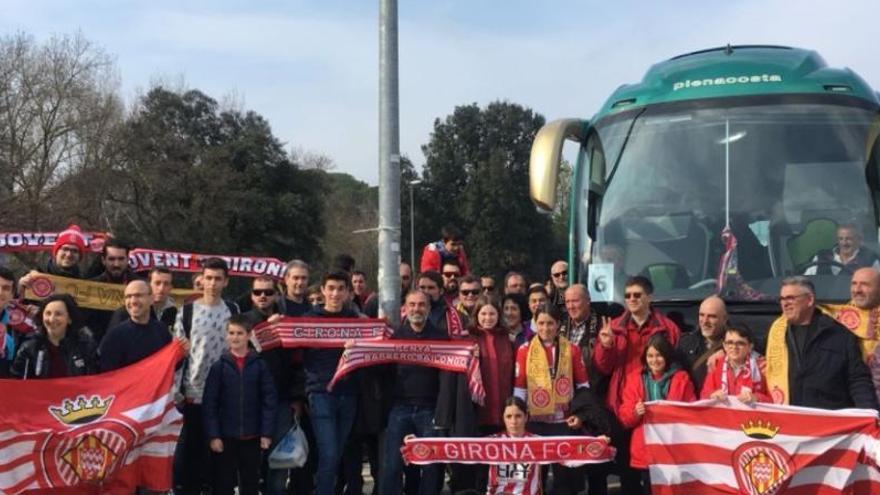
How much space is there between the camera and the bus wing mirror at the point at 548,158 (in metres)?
8.62

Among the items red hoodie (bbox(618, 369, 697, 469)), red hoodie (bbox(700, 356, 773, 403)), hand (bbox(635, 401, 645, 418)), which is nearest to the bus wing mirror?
red hoodie (bbox(618, 369, 697, 469))

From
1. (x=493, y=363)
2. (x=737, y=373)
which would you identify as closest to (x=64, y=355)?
(x=493, y=363)

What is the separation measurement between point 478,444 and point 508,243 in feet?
174

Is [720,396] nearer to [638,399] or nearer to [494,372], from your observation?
[638,399]

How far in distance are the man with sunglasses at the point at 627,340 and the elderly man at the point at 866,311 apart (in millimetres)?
1323

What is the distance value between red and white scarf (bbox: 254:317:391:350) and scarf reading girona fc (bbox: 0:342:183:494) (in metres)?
0.76

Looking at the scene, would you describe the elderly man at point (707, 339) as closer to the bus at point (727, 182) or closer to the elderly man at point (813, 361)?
the elderly man at point (813, 361)

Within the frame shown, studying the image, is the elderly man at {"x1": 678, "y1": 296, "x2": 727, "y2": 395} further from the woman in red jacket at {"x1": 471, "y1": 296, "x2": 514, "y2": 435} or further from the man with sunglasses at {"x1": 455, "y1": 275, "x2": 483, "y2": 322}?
the man with sunglasses at {"x1": 455, "y1": 275, "x2": 483, "y2": 322}

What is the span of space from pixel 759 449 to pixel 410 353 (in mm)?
2611

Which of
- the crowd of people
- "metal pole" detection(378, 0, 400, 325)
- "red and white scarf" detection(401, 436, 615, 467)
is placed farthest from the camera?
"metal pole" detection(378, 0, 400, 325)

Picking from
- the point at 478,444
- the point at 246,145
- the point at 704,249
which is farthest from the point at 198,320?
the point at 246,145

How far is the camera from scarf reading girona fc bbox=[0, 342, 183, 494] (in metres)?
6.82

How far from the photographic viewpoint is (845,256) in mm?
8266

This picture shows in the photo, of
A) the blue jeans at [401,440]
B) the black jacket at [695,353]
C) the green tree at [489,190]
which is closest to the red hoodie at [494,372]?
the blue jeans at [401,440]
